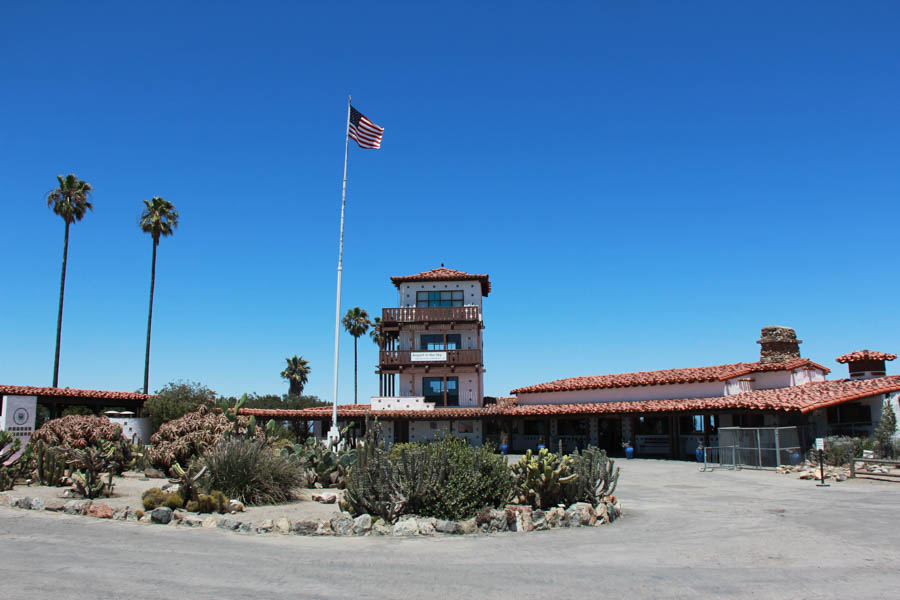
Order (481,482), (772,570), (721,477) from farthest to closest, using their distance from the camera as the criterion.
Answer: (721,477)
(481,482)
(772,570)

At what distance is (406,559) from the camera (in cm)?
1001

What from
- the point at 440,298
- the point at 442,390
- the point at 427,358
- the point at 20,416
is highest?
the point at 440,298

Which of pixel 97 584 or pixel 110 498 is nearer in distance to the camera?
pixel 97 584

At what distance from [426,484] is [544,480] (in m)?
2.69

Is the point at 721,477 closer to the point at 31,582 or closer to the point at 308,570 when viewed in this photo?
the point at 308,570

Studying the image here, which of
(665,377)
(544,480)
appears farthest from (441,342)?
(544,480)

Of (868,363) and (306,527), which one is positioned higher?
(868,363)

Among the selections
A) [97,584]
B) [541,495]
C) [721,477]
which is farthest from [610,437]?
[97,584]

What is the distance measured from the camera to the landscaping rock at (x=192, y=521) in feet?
42.7

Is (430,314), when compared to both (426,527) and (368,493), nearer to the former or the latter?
(368,493)

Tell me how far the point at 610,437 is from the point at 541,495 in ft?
81.9

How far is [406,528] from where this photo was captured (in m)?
12.1

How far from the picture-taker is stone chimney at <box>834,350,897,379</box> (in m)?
33.5

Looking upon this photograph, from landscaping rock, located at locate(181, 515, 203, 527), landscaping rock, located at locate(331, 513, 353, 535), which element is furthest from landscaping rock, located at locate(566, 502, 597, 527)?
landscaping rock, located at locate(181, 515, 203, 527)
